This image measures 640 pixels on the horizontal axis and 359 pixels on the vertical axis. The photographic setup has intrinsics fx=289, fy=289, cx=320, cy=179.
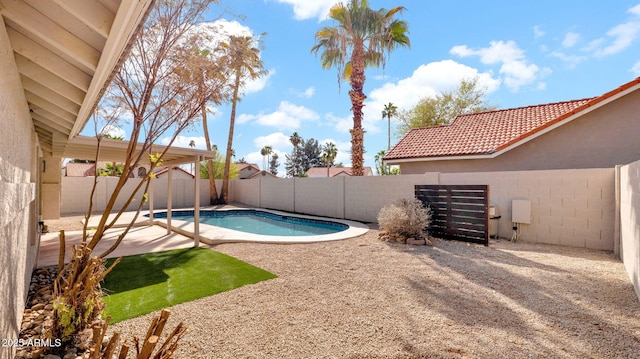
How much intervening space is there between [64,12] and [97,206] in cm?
2016

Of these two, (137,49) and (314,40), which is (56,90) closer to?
(137,49)

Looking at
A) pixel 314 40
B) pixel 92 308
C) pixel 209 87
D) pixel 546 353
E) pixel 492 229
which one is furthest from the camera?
pixel 314 40

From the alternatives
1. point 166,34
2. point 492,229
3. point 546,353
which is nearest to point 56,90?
point 166,34

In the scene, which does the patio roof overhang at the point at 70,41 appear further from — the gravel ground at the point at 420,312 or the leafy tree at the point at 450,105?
the leafy tree at the point at 450,105

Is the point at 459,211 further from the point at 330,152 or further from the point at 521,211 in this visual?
the point at 330,152

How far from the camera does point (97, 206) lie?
18.2m

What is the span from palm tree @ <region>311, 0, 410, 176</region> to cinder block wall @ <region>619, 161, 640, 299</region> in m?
10.6

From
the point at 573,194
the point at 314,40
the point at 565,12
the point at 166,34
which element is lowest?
the point at 573,194

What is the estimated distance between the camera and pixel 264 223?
15.9 m

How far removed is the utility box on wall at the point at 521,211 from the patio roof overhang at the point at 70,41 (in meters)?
10.6

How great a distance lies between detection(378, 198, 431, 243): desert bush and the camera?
9.22 metres

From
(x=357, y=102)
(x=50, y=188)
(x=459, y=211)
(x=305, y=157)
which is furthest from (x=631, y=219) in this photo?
(x=305, y=157)

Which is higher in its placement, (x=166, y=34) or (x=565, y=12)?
(x=565, y=12)

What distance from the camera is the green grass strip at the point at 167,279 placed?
4.67m
